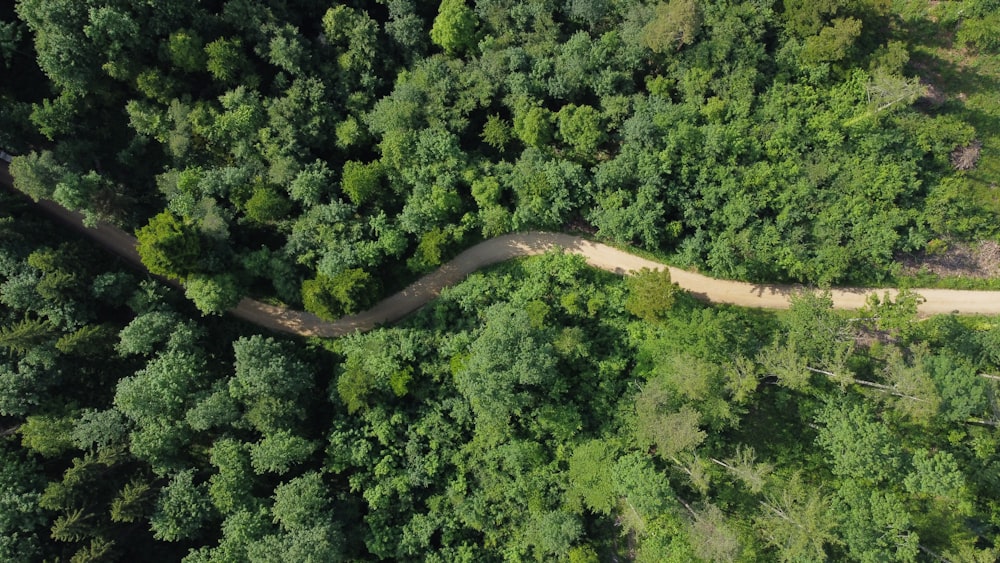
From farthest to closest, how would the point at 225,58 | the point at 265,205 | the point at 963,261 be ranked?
the point at 963,261 < the point at 265,205 < the point at 225,58

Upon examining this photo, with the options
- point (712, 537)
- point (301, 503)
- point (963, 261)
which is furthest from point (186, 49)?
point (963, 261)

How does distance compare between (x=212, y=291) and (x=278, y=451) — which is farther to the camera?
(x=212, y=291)

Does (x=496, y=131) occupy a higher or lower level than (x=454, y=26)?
lower

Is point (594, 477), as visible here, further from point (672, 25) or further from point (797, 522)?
point (672, 25)

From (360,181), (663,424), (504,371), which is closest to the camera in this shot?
(663,424)

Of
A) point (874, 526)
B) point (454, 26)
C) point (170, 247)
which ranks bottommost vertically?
point (874, 526)

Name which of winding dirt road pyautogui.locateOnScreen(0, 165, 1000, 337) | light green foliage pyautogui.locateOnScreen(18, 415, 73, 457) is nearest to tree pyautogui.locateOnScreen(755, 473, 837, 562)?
winding dirt road pyautogui.locateOnScreen(0, 165, 1000, 337)

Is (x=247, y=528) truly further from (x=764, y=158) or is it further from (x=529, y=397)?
(x=764, y=158)
